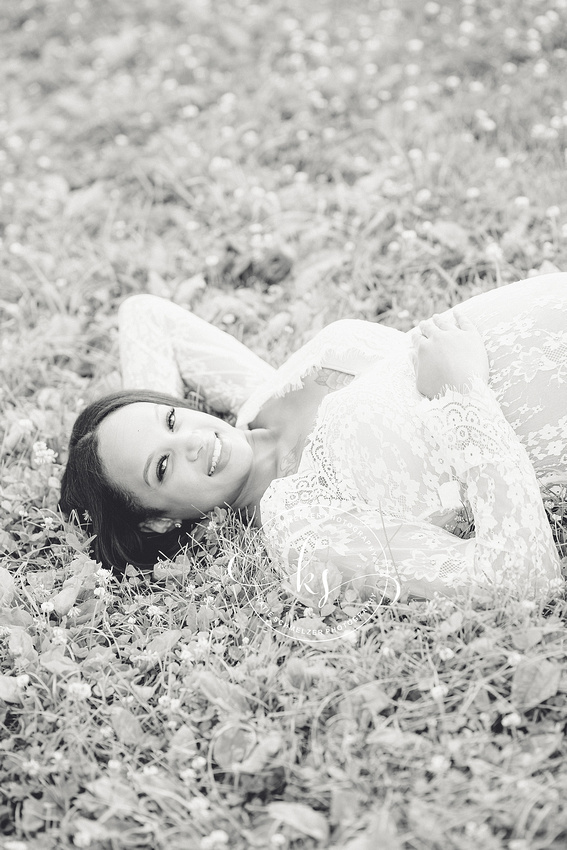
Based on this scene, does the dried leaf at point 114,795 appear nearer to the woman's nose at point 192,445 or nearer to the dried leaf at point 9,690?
the dried leaf at point 9,690

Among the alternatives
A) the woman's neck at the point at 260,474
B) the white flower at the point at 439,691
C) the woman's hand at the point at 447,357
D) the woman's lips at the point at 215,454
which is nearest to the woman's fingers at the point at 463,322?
the woman's hand at the point at 447,357

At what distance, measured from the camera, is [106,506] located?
3303mm

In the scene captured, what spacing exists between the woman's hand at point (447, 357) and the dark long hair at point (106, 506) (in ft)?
3.95

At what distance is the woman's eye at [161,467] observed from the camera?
3.19 m

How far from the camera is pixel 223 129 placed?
6016 mm

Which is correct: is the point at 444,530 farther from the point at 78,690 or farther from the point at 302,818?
the point at 78,690

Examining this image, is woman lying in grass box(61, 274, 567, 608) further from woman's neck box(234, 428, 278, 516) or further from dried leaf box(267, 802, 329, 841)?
dried leaf box(267, 802, 329, 841)

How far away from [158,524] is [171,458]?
331mm

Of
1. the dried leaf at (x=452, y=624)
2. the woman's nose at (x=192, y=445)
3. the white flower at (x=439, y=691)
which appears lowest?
Answer: the white flower at (x=439, y=691)

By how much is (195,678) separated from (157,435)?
A: 39.6 inches

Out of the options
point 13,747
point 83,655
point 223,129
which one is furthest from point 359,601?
point 223,129

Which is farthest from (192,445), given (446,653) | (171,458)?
(446,653)

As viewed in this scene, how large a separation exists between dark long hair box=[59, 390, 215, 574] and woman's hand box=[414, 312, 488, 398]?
1.20m

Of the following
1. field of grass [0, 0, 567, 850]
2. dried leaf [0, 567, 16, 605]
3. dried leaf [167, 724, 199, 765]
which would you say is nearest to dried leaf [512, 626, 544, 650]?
field of grass [0, 0, 567, 850]
